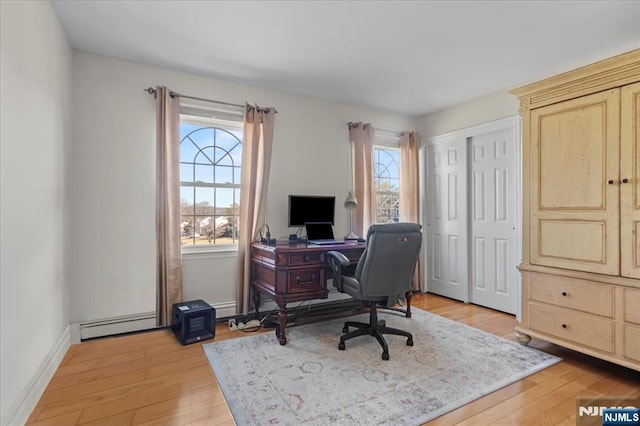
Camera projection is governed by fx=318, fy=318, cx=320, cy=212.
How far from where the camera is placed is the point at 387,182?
445cm

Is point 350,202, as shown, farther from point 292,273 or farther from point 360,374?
point 360,374

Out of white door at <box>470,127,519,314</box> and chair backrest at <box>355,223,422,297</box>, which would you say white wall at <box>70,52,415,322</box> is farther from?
white door at <box>470,127,519,314</box>

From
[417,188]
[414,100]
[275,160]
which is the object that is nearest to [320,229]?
[275,160]

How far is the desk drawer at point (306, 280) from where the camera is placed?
108 inches

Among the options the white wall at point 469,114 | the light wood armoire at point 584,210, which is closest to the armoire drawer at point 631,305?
the light wood armoire at point 584,210

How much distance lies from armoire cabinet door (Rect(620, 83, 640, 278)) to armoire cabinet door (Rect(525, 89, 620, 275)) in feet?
0.10

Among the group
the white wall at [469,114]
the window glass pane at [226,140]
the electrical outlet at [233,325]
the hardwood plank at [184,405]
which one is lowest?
the hardwood plank at [184,405]

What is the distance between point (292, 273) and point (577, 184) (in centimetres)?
226

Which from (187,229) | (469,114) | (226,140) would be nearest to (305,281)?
(187,229)

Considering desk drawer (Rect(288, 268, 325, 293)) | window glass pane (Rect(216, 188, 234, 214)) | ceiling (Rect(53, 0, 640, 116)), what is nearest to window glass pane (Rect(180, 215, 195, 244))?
window glass pane (Rect(216, 188, 234, 214))

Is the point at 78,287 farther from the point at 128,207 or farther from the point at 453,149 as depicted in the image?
the point at 453,149

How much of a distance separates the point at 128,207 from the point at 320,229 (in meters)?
1.88

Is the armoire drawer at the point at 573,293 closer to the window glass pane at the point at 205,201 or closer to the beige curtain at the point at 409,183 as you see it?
the beige curtain at the point at 409,183

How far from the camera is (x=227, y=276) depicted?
329 cm
